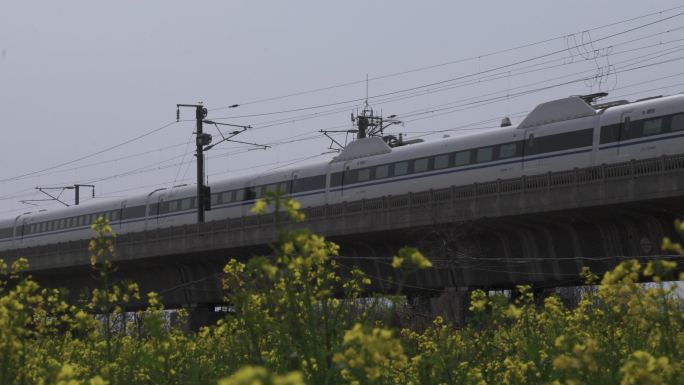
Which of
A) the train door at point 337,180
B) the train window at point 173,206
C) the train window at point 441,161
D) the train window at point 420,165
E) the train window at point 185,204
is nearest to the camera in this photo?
the train window at point 441,161

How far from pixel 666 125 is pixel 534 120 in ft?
15.7

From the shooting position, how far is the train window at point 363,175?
115 feet

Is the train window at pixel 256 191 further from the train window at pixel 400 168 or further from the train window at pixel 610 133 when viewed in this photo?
the train window at pixel 610 133

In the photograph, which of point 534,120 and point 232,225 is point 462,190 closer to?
point 534,120

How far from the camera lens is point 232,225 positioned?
36.9 metres

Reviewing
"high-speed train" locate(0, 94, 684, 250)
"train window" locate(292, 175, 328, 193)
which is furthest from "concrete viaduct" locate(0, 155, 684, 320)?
"train window" locate(292, 175, 328, 193)

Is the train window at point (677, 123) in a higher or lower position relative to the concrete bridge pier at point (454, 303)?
higher

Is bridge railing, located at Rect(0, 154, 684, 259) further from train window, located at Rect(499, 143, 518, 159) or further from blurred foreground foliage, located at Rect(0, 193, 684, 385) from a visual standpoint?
blurred foreground foliage, located at Rect(0, 193, 684, 385)

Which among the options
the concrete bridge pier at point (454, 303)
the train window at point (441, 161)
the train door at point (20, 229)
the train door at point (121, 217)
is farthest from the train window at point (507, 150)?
the train door at point (20, 229)

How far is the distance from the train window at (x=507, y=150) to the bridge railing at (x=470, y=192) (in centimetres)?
183

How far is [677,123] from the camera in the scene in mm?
25312

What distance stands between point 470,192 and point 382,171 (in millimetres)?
6009

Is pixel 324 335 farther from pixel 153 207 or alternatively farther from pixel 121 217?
pixel 121 217

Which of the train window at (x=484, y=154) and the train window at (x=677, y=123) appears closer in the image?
the train window at (x=677, y=123)
